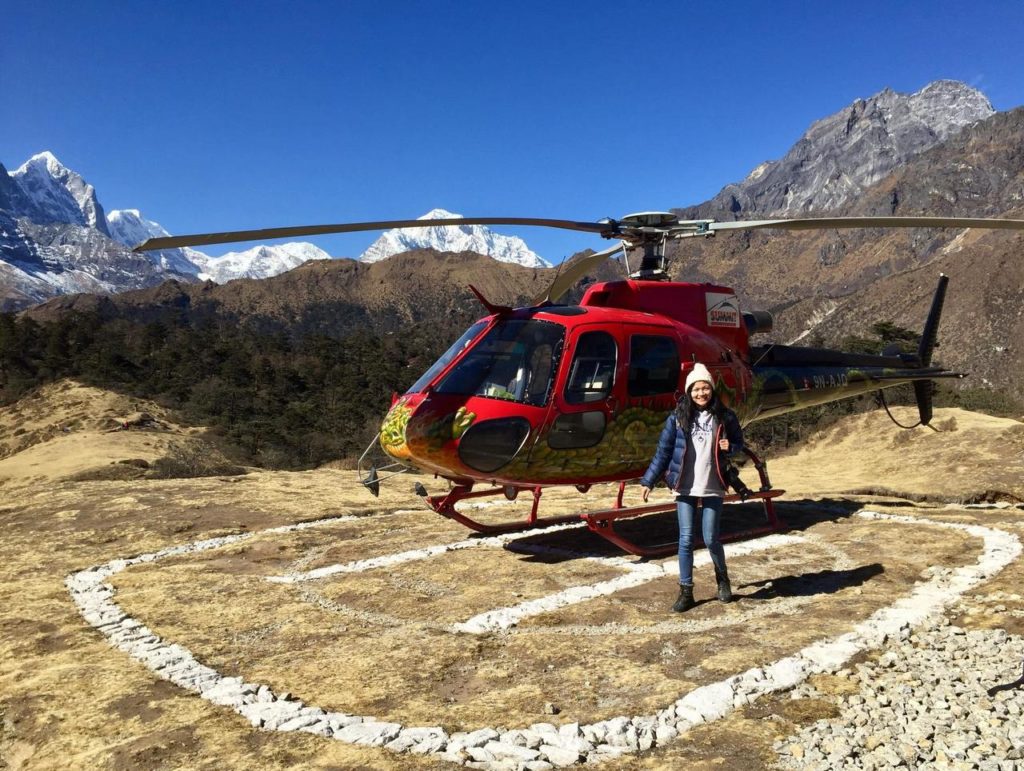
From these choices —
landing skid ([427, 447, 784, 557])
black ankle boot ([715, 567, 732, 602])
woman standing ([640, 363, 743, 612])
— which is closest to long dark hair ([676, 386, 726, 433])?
woman standing ([640, 363, 743, 612])

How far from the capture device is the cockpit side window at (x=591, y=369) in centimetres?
723

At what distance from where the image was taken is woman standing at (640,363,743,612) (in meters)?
5.57

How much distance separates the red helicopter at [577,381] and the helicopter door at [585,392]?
0.04 feet

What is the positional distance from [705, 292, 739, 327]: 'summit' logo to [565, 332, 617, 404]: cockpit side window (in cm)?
223

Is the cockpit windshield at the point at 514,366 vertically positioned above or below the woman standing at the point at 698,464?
above

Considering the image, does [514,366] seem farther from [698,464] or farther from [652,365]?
[698,464]

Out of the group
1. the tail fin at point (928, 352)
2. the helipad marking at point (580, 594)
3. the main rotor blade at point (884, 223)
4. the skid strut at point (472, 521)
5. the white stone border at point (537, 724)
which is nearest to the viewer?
the white stone border at point (537, 724)

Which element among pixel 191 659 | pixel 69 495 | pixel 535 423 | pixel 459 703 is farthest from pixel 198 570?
pixel 69 495

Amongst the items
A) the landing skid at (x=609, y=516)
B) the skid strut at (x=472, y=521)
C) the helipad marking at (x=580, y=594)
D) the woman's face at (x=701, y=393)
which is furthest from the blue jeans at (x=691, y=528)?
the skid strut at (x=472, y=521)

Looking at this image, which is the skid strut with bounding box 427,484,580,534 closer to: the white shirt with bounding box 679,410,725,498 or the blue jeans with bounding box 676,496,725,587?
the blue jeans with bounding box 676,496,725,587

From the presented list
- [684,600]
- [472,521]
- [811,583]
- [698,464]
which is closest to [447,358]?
[472,521]

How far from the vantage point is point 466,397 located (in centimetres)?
698

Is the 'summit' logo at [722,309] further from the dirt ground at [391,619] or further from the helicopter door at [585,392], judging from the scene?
the dirt ground at [391,619]

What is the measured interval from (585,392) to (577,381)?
0.15m
